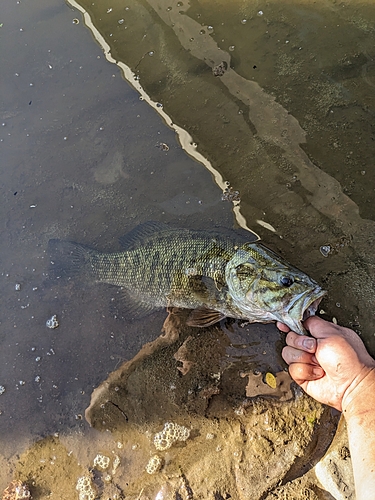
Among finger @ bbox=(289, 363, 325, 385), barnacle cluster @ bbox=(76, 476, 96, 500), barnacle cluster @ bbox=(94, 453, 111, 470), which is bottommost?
barnacle cluster @ bbox=(76, 476, 96, 500)

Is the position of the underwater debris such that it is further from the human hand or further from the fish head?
the human hand

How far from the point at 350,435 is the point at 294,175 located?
256 centimetres

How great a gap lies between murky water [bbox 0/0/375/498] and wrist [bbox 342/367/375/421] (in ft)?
2.01

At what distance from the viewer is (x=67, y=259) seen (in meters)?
3.84

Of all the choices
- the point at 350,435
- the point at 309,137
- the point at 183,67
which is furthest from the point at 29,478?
the point at 183,67

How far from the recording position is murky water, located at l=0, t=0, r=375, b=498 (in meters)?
3.51

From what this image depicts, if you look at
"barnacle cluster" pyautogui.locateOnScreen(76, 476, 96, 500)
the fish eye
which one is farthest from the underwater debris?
"barnacle cluster" pyautogui.locateOnScreen(76, 476, 96, 500)

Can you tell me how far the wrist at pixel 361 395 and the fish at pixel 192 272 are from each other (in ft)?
2.00

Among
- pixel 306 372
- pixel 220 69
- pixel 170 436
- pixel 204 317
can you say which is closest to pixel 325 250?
pixel 306 372

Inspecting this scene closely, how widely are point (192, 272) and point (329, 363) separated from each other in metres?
1.45

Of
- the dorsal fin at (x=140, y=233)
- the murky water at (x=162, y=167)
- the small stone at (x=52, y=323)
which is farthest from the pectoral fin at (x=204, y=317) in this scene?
the small stone at (x=52, y=323)

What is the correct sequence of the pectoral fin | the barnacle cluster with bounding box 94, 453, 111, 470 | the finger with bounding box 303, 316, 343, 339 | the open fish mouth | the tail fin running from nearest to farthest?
the finger with bounding box 303, 316, 343, 339 → the open fish mouth → the barnacle cluster with bounding box 94, 453, 111, 470 → the pectoral fin → the tail fin

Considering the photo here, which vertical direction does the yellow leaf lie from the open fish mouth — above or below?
below

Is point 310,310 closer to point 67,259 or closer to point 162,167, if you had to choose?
point 162,167
